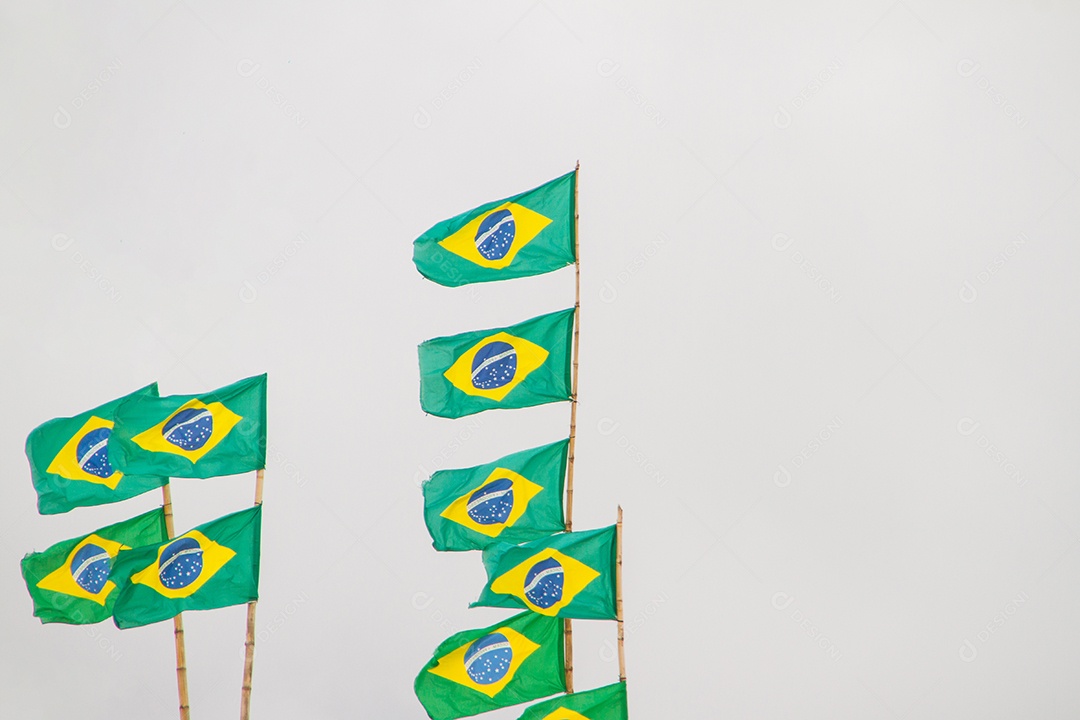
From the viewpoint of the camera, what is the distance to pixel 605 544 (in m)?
18.3

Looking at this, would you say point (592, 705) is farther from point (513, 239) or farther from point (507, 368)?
point (513, 239)

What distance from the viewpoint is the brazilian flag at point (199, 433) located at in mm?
19547

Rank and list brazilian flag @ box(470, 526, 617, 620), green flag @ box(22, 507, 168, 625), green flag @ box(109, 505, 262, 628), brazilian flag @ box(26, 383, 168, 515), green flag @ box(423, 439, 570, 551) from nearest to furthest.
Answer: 1. brazilian flag @ box(470, 526, 617, 620)
2. green flag @ box(109, 505, 262, 628)
3. green flag @ box(423, 439, 570, 551)
4. brazilian flag @ box(26, 383, 168, 515)
5. green flag @ box(22, 507, 168, 625)

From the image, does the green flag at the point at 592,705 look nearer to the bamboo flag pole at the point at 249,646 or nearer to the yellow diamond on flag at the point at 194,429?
the bamboo flag pole at the point at 249,646

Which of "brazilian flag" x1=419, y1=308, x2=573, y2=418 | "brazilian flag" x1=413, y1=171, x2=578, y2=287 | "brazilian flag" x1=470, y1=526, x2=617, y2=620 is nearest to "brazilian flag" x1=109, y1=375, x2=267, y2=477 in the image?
"brazilian flag" x1=419, y1=308, x2=573, y2=418

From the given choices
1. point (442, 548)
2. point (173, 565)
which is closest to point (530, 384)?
point (442, 548)

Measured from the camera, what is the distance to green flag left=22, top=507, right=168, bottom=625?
20.6 metres

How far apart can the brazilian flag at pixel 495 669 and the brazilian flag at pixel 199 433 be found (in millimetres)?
4045

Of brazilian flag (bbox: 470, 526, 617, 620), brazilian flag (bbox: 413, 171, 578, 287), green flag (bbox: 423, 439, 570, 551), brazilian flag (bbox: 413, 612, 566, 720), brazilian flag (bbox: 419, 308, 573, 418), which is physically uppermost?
brazilian flag (bbox: 413, 171, 578, 287)

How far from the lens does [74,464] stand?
20.4 m

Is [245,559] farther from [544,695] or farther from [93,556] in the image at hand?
[544,695]

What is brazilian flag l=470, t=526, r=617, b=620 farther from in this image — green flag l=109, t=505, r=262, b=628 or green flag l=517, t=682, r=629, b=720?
green flag l=109, t=505, r=262, b=628

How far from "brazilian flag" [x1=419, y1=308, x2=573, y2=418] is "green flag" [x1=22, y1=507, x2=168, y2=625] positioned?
5.90 meters

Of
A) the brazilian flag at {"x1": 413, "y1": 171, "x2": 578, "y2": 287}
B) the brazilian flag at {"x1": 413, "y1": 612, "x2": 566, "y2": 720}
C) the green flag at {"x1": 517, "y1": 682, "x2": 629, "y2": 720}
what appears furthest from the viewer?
the brazilian flag at {"x1": 413, "y1": 171, "x2": 578, "y2": 287}
